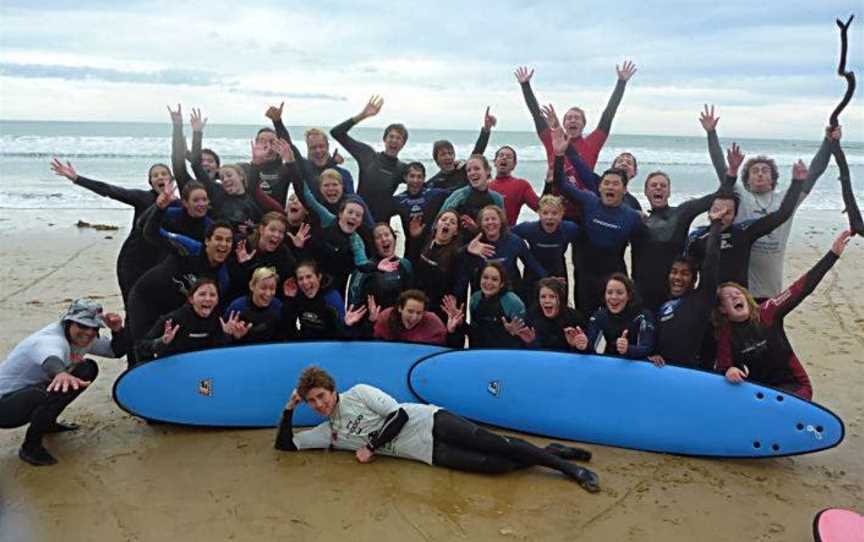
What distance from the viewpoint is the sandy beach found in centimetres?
350

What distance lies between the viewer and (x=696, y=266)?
4566mm

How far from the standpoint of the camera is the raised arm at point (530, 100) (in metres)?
6.29

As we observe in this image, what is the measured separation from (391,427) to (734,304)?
2088 mm

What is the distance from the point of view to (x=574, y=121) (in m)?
6.01

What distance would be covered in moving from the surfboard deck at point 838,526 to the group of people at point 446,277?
94 centimetres

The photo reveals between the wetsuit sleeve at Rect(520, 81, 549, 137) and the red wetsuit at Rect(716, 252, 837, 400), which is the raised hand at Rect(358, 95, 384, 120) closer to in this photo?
the wetsuit sleeve at Rect(520, 81, 549, 137)

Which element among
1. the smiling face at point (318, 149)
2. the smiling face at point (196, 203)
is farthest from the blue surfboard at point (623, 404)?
the smiling face at point (318, 149)

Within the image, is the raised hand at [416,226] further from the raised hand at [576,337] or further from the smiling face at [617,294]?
the smiling face at [617,294]

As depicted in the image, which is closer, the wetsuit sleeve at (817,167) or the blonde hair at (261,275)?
the blonde hair at (261,275)

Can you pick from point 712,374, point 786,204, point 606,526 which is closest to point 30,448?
point 606,526

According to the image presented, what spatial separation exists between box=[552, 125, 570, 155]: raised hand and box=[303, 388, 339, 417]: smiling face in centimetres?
232

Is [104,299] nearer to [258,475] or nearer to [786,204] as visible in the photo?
[258,475]

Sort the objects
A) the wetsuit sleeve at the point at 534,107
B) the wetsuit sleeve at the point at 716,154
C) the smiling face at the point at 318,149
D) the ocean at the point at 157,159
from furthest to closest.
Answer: the ocean at the point at 157,159
the wetsuit sleeve at the point at 534,107
the smiling face at the point at 318,149
the wetsuit sleeve at the point at 716,154

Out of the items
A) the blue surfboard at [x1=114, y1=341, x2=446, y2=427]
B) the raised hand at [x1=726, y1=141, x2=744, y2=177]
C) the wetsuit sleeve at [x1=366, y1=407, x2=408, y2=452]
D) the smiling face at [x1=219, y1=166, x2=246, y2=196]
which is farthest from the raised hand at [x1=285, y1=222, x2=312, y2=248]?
the raised hand at [x1=726, y1=141, x2=744, y2=177]
